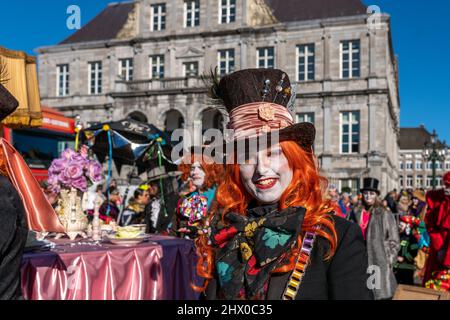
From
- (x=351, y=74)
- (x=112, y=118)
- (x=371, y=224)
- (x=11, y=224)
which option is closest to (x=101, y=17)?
(x=112, y=118)

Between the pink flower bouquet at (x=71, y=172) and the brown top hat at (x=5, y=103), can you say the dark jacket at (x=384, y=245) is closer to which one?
the pink flower bouquet at (x=71, y=172)

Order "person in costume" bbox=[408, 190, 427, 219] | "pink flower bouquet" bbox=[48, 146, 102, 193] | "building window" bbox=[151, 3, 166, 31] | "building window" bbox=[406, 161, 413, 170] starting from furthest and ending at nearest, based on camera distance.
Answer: "building window" bbox=[406, 161, 413, 170]
"building window" bbox=[151, 3, 166, 31]
"person in costume" bbox=[408, 190, 427, 219]
"pink flower bouquet" bbox=[48, 146, 102, 193]

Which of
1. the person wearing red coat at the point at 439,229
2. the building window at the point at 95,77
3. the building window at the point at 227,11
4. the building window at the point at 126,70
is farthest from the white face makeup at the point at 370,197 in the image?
the building window at the point at 95,77

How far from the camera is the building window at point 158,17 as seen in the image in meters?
33.7

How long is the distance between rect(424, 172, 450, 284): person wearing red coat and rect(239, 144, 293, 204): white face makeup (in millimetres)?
4020

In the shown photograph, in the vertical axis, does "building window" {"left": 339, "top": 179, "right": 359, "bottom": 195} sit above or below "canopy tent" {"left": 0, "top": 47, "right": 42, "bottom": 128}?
below

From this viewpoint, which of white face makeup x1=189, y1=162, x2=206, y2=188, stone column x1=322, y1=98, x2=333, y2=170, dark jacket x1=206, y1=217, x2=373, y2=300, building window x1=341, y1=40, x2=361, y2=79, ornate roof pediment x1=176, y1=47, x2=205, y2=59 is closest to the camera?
dark jacket x1=206, y1=217, x2=373, y2=300

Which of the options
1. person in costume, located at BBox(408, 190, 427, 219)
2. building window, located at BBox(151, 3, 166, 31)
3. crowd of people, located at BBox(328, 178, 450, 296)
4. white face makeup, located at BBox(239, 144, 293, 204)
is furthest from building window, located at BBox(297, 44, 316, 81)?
A: white face makeup, located at BBox(239, 144, 293, 204)

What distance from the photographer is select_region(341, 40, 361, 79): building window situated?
97.7ft

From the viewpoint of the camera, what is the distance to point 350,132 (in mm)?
29344

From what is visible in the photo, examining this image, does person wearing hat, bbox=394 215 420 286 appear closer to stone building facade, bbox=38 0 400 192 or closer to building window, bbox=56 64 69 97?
stone building facade, bbox=38 0 400 192

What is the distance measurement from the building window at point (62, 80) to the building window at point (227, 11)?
41.5 feet

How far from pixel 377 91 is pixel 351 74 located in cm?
216

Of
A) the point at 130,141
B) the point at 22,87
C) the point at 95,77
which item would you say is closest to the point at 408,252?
the point at 130,141
